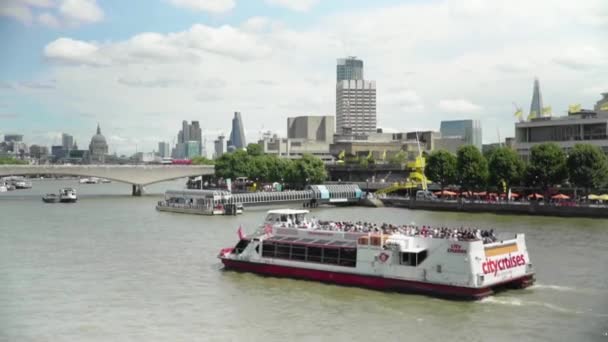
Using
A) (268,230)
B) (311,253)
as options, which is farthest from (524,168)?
(311,253)

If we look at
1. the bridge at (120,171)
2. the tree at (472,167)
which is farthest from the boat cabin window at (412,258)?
the bridge at (120,171)

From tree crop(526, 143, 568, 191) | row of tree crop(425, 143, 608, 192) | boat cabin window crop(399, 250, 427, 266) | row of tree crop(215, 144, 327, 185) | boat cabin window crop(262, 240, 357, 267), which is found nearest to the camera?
boat cabin window crop(399, 250, 427, 266)

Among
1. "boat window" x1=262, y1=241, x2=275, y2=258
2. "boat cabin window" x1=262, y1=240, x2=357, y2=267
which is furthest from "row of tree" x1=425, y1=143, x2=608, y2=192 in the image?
"boat window" x1=262, y1=241, x2=275, y2=258

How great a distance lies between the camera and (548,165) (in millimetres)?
76312

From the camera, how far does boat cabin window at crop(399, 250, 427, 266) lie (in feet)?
106

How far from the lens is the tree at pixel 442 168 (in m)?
87.3

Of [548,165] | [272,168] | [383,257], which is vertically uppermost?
[548,165]

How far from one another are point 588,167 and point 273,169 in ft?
202

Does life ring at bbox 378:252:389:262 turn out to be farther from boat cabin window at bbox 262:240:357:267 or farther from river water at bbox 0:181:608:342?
river water at bbox 0:181:608:342

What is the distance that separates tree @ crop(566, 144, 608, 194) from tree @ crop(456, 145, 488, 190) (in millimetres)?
11615

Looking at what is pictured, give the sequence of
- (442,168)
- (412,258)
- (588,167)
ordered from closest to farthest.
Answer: (412,258)
(588,167)
(442,168)

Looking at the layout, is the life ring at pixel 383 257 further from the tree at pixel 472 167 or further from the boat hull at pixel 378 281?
the tree at pixel 472 167

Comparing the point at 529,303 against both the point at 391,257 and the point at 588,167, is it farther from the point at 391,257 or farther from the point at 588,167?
the point at 588,167

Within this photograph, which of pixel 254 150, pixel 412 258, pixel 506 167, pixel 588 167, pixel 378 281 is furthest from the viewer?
pixel 254 150
